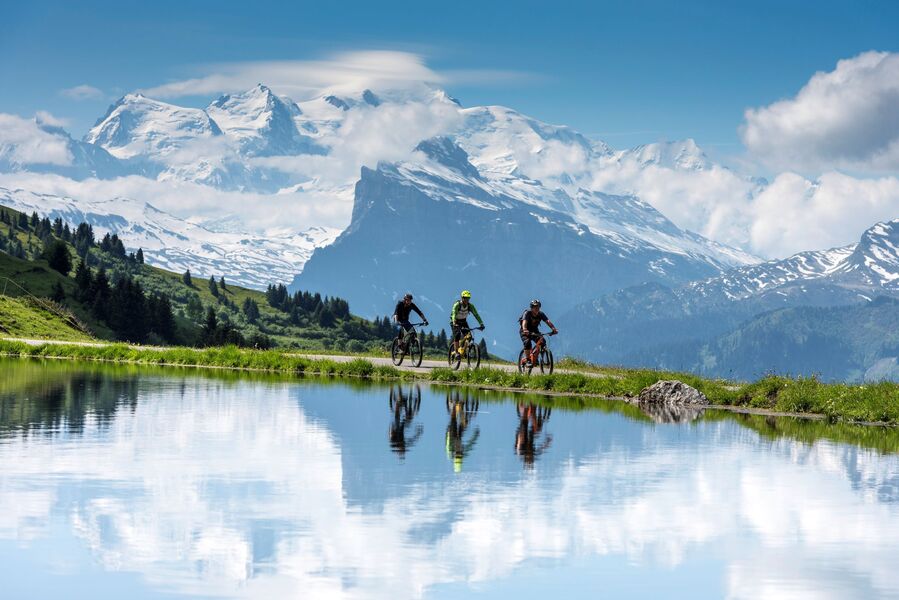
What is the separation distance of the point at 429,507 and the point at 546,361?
3279 centimetres

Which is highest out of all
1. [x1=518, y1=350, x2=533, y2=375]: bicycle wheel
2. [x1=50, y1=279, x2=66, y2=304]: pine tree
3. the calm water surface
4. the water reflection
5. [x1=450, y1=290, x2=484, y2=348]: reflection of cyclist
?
[x1=50, y1=279, x2=66, y2=304]: pine tree

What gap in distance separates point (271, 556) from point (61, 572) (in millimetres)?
2497

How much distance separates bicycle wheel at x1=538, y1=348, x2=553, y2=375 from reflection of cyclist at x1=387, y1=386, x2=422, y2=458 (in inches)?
241

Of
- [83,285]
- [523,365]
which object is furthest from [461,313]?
[83,285]

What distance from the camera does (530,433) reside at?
101 feet

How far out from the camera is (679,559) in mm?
16203

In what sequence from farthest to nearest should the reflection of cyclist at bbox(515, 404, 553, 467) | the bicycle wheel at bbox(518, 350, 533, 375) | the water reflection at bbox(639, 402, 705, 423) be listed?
the bicycle wheel at bbox(518, 350, 533, 375), the water reflection at bbox(639, 402, 705, 423), the reflection of cyclist at bbox(515, 404, 553, 467)

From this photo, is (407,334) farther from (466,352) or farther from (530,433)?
(530,433)

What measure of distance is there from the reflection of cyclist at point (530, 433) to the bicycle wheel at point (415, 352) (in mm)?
16573

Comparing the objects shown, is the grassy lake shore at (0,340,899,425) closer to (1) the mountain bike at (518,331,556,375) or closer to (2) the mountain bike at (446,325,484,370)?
(1) the mountain bike at (518,331,556,375)

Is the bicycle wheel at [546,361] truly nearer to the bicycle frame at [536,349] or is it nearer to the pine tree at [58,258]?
the bicycle frame at [536,349]

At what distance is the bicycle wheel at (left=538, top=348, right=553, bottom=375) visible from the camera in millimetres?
50694

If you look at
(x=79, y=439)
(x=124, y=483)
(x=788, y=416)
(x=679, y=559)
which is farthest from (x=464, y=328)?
(x=679, y=559)

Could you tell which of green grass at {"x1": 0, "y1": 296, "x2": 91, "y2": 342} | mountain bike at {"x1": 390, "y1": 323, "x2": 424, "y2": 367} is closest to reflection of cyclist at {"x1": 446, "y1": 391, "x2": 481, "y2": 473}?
mountain bike at {"x1": 390, "y1": 323, "x2": 424, "y2": 367}
